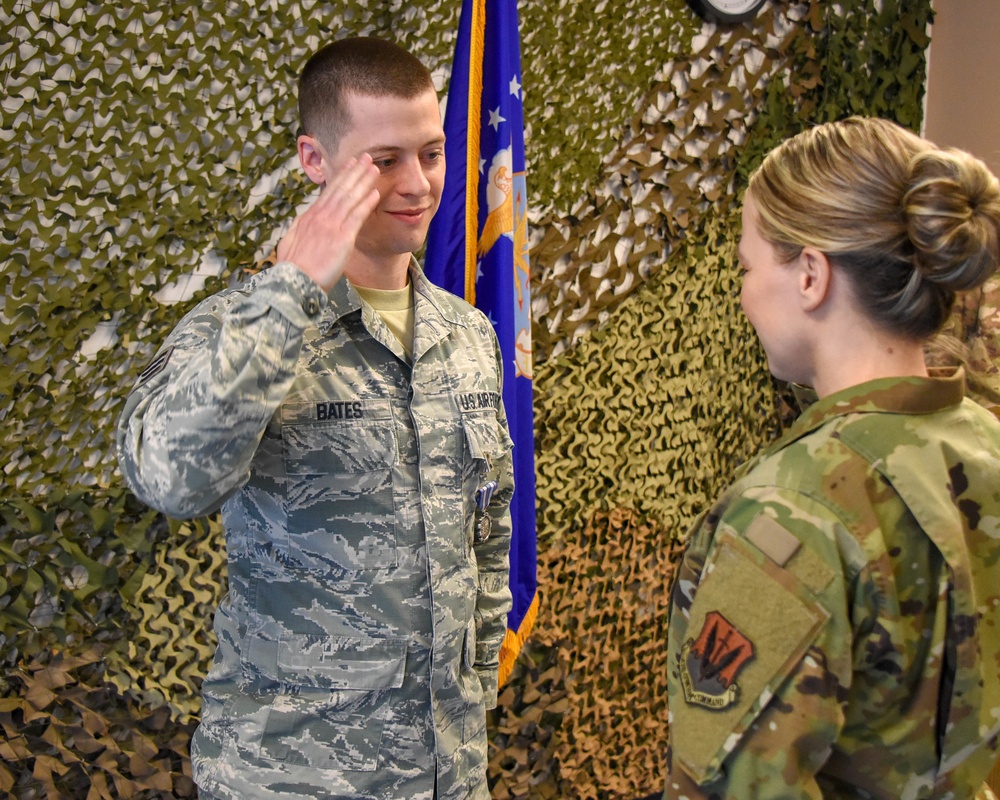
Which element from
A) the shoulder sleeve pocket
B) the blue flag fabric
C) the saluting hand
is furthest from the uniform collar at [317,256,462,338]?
the shoulder sleeve pocket

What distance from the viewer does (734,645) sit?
0.86m

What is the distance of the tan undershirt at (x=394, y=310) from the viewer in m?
1.36

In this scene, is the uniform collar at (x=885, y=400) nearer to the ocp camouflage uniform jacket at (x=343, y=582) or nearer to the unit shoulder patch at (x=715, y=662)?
the unit shoulder patch at (x=715, y=662)

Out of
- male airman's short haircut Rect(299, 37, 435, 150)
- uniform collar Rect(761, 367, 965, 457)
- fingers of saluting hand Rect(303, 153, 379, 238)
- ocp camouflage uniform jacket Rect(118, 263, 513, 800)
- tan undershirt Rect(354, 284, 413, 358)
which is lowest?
ocp camouflage uniform jacket Rect(118, 263, 513, 800)

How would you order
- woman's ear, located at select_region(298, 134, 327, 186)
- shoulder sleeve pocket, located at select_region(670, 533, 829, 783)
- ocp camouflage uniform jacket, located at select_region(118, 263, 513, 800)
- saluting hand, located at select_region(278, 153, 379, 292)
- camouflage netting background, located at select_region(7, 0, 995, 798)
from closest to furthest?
1. shoulder sleeve pocket, located at select_region(670, 533, 829, 783)
2. saluting hand, located at select_region(278, 153, 379, 292)
3. ocp camouflage uniform jacket, located at select_region(118, 263, 513, 800)
4. woman's ear, located at select_region(298, 134, 327, 186)
5. camouflage netting background, located at select_region(7, 0, 995, 798)

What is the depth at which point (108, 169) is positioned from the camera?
6.31ft

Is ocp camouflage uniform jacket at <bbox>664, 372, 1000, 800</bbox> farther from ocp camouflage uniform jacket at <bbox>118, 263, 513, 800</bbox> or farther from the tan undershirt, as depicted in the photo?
the tan undershirt

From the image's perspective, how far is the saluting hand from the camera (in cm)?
106

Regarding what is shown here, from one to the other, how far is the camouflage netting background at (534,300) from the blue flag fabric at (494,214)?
0.33 metres

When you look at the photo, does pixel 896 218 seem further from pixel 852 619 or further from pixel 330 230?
pixel 330 230

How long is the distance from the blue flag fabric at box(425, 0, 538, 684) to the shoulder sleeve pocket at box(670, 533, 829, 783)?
1162 mm

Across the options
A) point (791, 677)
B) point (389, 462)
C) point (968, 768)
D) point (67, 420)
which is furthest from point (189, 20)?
point (968, 768)

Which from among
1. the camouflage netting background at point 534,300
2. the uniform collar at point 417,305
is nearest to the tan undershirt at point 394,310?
the uniform collar at point 417,305

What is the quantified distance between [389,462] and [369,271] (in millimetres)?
314
